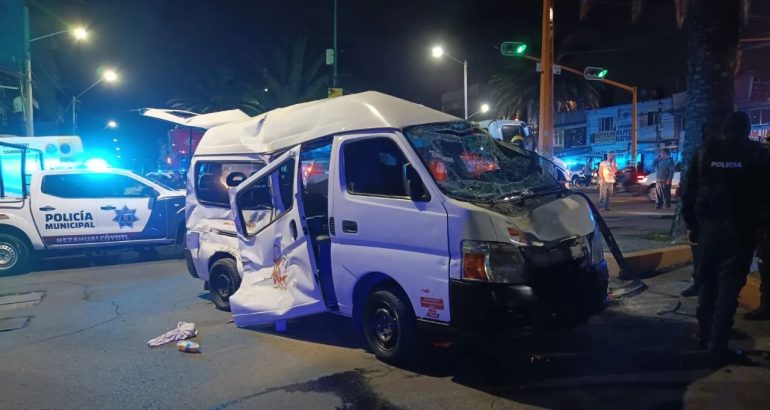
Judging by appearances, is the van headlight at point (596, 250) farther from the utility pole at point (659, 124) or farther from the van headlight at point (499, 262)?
the utility pole at point (659, 124)

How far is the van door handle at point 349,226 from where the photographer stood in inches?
200

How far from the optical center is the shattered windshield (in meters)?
4.71

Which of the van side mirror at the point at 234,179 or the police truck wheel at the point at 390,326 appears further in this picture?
the van side mirror at the point at 234,179

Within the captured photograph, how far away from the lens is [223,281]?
736cm

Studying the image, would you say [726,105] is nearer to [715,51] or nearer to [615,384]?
[715,51]

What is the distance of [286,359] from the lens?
5445 mm

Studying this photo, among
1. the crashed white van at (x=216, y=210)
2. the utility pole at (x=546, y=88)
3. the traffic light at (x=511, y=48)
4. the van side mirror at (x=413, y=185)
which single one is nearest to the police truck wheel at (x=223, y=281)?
the crashed white van at (x=216, y=210)

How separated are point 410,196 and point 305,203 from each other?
1604 millimetres

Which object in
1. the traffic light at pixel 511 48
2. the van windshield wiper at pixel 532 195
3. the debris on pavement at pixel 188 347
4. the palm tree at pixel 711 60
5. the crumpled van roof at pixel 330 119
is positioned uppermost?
the traffic light at pixel 511 48

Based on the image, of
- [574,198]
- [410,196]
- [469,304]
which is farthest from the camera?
[574,198]

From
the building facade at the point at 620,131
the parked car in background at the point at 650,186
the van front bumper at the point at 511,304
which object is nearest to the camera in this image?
the van front bumper at the point at 511,304

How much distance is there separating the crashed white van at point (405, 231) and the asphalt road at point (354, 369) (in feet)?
1.43

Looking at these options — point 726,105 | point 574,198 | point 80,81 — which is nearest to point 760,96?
point 726,105

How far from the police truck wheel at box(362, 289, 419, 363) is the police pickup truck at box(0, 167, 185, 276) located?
264 inches
